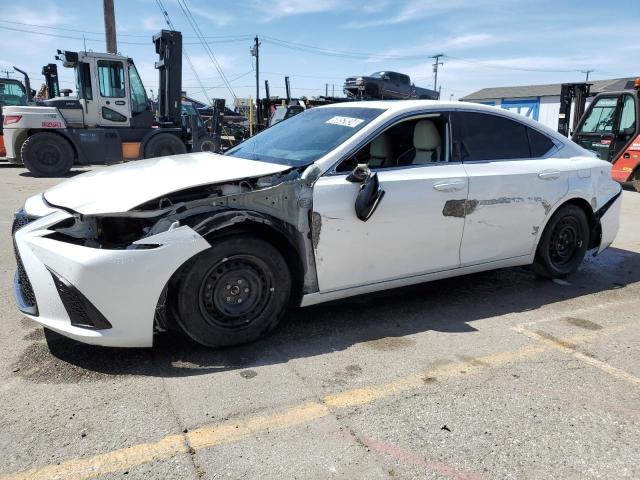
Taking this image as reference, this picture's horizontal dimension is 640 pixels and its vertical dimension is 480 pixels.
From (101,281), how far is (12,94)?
1766cm

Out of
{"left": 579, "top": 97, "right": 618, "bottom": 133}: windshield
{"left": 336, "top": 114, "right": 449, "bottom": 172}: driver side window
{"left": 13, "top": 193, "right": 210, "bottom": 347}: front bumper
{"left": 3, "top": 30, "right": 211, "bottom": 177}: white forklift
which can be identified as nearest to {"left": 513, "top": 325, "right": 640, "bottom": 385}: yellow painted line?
{"left": 336, "top": 114, "right": 449, "bottom": 172}: driver side window

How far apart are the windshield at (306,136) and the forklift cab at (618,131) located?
10370 millimetres

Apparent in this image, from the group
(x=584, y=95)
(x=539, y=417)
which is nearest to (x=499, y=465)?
(x=539, y=417)

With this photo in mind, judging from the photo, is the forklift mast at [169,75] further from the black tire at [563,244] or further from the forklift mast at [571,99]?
the black tire at [563,244]

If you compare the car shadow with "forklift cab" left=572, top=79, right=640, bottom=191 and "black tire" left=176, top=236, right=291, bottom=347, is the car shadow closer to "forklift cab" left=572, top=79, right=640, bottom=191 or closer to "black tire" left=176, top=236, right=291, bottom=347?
"black tire" left=176, top=236, right=291, bottom=347

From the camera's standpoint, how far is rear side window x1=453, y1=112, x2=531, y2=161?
169 inches

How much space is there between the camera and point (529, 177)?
4.50 metres

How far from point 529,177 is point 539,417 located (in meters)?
2.39

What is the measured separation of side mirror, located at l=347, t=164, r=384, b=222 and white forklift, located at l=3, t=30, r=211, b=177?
12.2 meters

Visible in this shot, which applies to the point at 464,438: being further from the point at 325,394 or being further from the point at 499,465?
the point at 325,394

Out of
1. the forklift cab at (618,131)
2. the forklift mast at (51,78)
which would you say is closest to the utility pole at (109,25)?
the forklift mast at (51,78)

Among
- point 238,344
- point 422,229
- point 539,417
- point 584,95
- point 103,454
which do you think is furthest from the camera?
point 584,95

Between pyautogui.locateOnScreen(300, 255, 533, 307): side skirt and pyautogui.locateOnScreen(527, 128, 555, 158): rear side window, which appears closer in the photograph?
pyautogui.locateOnScreen(300, 255, 533, 307): side skirt

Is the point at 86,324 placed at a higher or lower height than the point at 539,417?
higher
